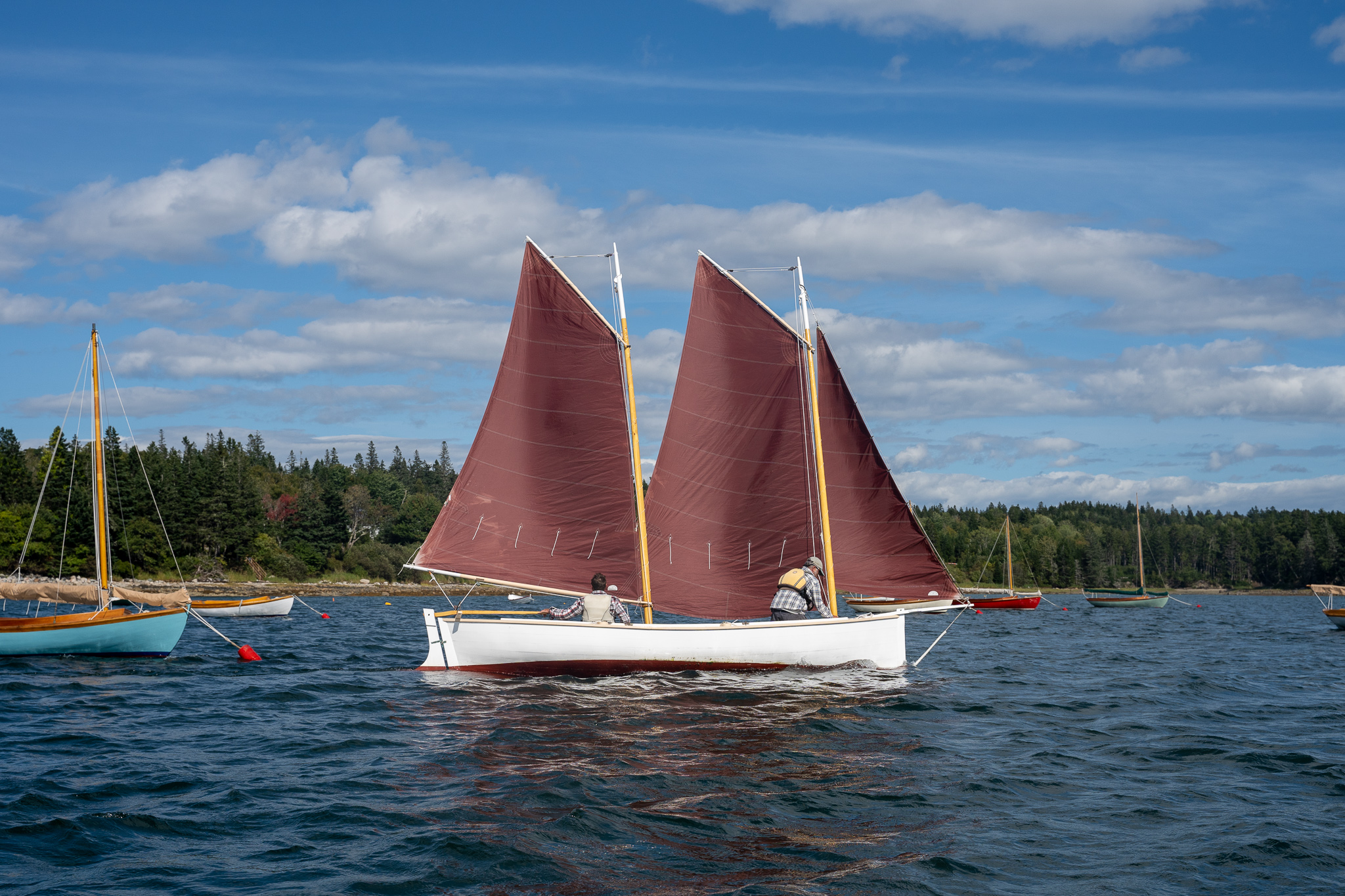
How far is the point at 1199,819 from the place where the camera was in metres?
12.4

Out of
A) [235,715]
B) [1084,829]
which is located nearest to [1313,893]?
[1084,829]

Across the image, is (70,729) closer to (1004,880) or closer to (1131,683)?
(1004,880)

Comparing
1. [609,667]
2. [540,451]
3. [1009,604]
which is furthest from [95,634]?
[1009,604]

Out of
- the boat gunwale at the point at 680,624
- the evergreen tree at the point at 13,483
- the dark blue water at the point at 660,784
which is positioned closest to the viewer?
the dark blue water at the point at 660,784

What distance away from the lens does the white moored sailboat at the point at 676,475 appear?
1019 inches

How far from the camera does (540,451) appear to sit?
25.9 m

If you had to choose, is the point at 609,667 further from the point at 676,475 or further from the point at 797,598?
the point at 676,475

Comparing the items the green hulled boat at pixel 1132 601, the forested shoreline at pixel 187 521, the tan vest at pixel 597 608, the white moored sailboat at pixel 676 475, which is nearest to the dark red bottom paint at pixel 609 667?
the tan vest at pixel 597 608

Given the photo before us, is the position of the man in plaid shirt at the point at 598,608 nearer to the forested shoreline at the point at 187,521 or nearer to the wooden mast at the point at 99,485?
the wooden mast at the point at 99,485

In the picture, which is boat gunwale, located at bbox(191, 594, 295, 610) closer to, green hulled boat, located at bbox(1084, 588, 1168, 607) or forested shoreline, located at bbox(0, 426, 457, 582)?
forested shoreline, located at bbox(0, 426, 457, 582)

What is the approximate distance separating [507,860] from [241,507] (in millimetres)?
121853

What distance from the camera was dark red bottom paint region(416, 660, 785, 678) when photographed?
24.1m

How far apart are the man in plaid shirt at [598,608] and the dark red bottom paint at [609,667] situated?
3.41 feet

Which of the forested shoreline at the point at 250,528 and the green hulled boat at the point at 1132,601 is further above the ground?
the forested shoreline at the point at 250,528
